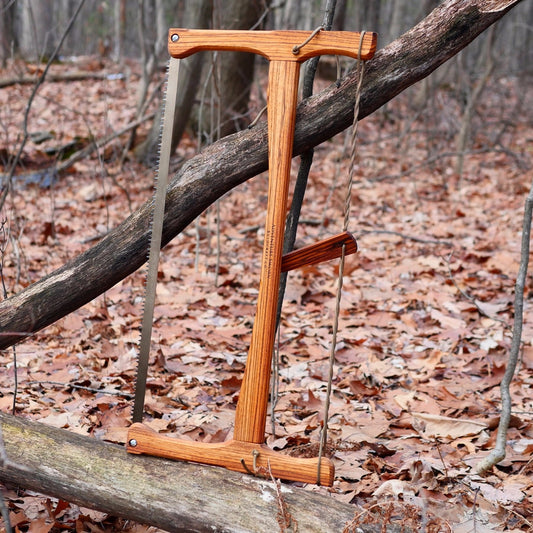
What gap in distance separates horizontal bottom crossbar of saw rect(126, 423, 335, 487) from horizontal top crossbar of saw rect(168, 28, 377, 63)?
138 cm

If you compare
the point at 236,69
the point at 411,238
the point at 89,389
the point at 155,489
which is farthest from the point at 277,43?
the point at 236,69

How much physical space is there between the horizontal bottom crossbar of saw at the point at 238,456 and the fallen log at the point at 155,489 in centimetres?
3

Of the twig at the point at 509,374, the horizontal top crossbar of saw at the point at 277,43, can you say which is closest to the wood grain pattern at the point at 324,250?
the horizontal top crossbar of saw at the point at 277,43

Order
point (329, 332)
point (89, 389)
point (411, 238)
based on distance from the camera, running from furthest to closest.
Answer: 1. point (411, 238)
2. point (329, 332)
3. point (89, 389)

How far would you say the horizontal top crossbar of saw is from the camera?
85.7 inches

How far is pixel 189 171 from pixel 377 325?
7.50 feet

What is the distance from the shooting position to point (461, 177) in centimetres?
820

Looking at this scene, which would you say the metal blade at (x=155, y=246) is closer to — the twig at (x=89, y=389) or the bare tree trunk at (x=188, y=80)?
the twig at (x=89, y=389)

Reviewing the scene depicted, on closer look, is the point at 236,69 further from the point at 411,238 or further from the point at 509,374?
the point at 509,374

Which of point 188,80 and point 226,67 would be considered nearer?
point 188,80

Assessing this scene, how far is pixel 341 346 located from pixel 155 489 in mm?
2059

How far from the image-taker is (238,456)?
7.14 ft

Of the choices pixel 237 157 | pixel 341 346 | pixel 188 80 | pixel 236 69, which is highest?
pixel 236 69

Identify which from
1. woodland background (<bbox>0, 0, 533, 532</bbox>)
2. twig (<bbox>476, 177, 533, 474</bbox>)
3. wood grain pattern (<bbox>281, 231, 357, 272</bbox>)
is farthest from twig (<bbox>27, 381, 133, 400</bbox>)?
twig (<bbox>476, 177, 533, 474</bbox>)
